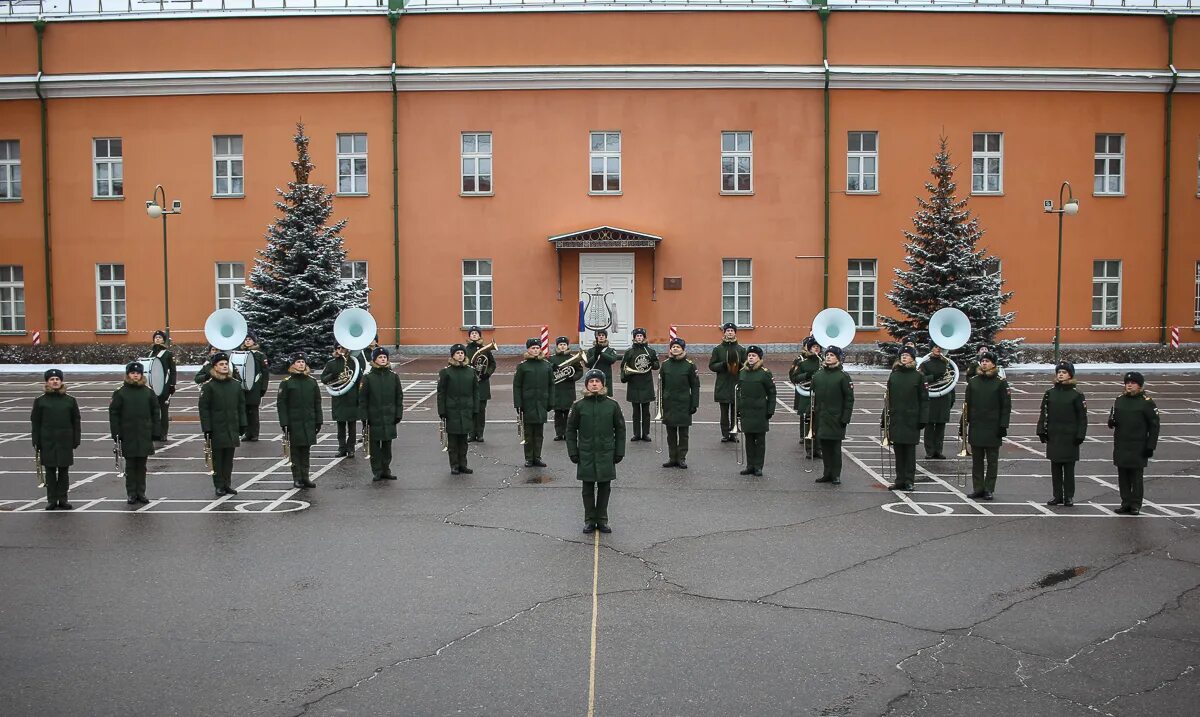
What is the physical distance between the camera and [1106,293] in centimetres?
3669

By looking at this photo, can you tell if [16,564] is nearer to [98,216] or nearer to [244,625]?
[244,625]

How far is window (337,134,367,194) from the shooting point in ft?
119

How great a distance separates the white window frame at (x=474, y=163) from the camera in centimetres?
3600

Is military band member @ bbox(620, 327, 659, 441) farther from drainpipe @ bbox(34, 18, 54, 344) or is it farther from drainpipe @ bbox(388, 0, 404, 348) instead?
drainpipe @ bbox(34, 18, 54, 344)

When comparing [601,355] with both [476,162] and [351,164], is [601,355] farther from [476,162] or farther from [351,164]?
[351,164]

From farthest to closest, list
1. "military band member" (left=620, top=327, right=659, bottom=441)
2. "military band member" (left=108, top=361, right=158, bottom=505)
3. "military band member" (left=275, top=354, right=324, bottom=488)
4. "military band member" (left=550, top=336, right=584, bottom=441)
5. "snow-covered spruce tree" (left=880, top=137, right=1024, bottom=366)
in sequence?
"snow-covered spruce tree" (left=880, top=137, right=1024, bottom=366)
"military band member" (left=550, top=336, right=584, bottom=441)
"military band member" (left=620, top=327, right=659, bottom=441)
"military band member" (left=275, top=354, right=324, bottom=488)
"military band member" (left=108, top=361, right=158, bottom=505)

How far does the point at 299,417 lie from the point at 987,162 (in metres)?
28.6

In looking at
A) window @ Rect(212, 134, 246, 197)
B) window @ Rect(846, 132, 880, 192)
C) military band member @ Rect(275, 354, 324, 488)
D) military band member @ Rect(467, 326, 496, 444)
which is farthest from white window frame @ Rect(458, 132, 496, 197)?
military band member @ Rect(275, 354, 324, 488)

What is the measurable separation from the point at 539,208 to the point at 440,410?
21.2 m

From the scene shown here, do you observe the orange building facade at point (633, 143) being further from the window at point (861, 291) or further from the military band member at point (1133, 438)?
the military band member at point (1133, 438)

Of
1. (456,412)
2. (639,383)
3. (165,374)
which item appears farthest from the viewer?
(165,374)

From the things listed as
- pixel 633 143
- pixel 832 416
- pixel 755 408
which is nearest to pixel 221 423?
pixel 755 408

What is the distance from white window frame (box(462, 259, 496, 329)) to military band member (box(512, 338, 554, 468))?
19.6m

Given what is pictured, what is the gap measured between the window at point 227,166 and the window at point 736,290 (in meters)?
16.5
